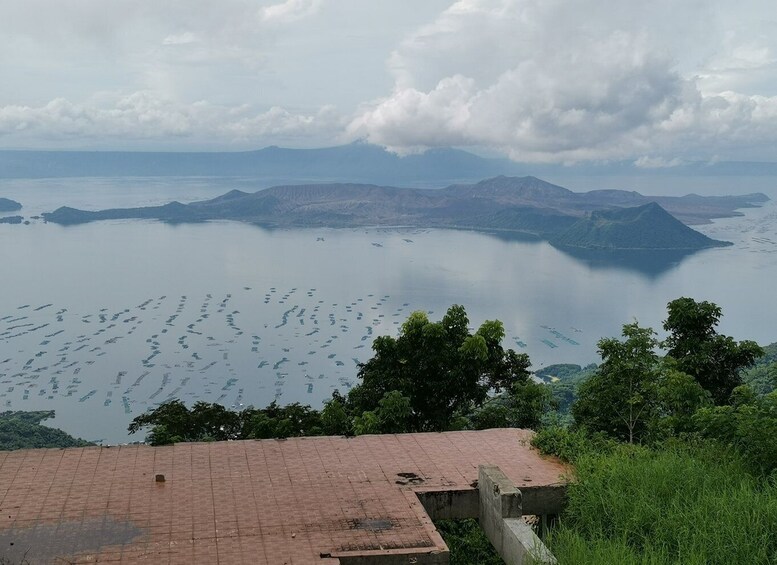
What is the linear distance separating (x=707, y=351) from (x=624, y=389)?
1.67 meters

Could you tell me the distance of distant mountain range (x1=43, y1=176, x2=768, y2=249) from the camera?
100625 mm

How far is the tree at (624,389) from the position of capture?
818 cm

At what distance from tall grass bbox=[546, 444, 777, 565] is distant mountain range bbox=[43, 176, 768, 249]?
96235mm

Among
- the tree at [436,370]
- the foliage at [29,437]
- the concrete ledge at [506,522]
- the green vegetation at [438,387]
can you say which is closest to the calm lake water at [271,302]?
the foliage at [29,437]

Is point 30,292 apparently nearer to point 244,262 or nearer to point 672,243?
point 244,262

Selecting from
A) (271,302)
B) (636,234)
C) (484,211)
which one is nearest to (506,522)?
(271,302)

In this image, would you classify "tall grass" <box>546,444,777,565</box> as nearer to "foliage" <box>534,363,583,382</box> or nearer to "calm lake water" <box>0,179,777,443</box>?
"calm lake water" <box>0,179,777,443</box>

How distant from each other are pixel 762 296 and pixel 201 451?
68027 millimetres

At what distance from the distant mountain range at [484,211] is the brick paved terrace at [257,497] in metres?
96.2

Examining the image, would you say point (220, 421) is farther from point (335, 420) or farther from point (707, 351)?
point (707, 351)

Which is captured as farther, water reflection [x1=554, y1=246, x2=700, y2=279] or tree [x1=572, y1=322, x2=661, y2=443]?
water reflection [x1=554, y1=246, x2=700, y2=279]

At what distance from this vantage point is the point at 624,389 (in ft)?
27.2

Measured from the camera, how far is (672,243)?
9569cm

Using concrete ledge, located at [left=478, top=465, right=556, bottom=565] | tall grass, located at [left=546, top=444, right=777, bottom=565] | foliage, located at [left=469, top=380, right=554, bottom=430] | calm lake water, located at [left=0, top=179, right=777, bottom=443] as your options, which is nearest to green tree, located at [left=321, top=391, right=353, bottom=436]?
foliage, located at [left=469, top=380, right=554, bottom=430]
